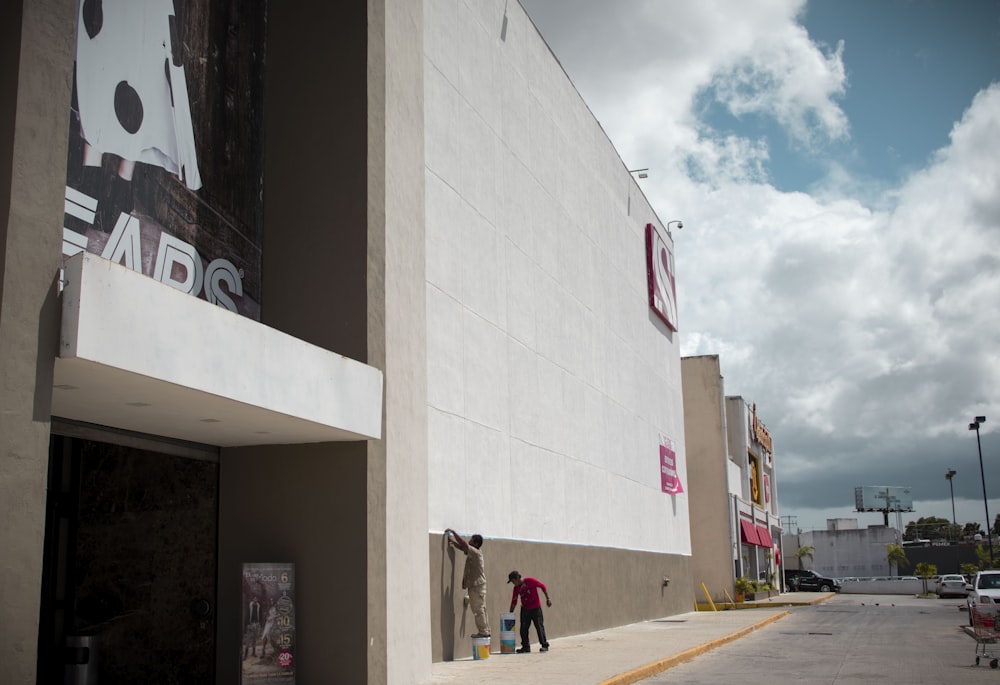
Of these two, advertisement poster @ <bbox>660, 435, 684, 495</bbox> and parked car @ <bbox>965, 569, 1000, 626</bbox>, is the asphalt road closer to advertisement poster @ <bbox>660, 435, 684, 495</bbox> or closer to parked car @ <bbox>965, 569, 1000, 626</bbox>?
parked car @ <bbox>965, 569, 1000, 626</bbox>

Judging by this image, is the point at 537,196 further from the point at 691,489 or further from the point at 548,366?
the point at 691,489

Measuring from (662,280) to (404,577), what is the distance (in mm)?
25158

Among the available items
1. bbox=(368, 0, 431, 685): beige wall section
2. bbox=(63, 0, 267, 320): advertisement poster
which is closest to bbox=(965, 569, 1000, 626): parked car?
bbox=(368, 0, 431, 685): beige wall section

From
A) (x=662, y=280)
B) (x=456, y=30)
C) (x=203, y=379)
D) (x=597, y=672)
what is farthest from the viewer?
(x=662, y=280)

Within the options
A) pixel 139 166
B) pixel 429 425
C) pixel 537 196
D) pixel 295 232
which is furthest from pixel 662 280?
pixel 139 166

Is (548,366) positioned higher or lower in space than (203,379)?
higher

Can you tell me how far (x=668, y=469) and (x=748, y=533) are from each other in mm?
21701

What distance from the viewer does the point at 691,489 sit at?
4875cm

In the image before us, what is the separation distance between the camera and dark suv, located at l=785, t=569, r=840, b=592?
74562 millimetres

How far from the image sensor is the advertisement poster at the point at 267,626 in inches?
460

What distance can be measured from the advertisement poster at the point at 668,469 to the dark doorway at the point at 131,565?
74.0 feet

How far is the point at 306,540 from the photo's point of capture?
12.6m

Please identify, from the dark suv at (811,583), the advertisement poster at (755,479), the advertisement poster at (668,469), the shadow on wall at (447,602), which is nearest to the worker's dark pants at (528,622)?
the shadow on wall at (447,602)

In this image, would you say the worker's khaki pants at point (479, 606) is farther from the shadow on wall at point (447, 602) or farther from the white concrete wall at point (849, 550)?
the white concrete wall at point (849, 550)
